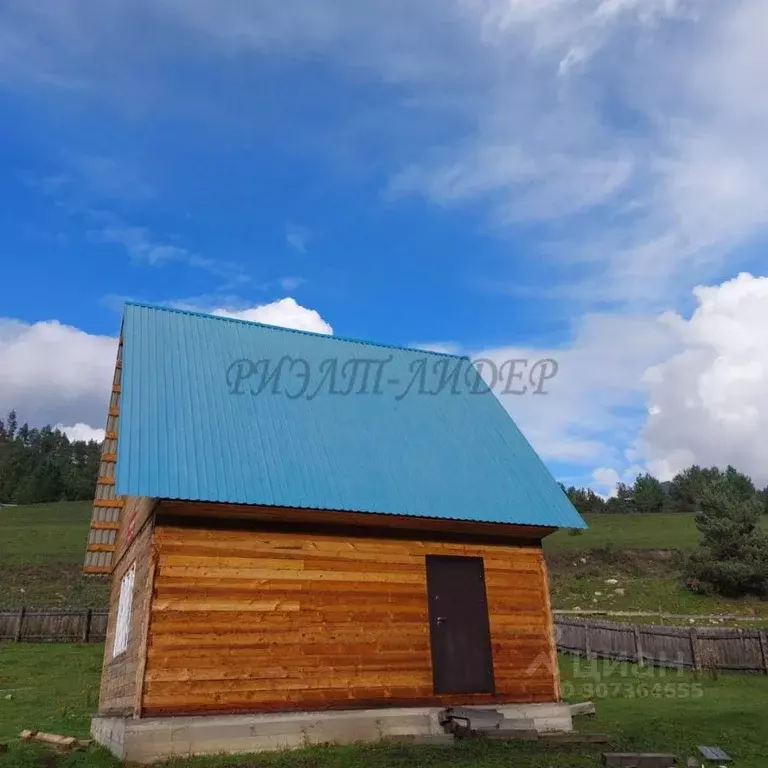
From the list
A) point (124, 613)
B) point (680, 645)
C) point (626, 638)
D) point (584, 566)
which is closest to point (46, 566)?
point (124, 613)

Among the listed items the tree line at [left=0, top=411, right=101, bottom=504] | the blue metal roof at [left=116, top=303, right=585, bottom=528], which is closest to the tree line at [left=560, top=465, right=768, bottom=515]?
the tree line at [left=0, top=411, right=101, bottom=504]

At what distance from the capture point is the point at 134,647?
12.2 metres

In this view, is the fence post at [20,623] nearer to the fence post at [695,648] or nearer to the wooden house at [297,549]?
the wooden house at [297,549]

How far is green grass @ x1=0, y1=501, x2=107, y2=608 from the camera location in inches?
1499

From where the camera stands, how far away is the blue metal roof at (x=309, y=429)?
12742mm

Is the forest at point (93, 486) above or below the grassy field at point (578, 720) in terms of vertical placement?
above

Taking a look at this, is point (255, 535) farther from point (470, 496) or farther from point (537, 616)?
point (537, 616)

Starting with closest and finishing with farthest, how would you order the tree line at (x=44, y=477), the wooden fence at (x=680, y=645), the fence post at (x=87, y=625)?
the wooden fence at (x=680, y=645) → the fence post at (x=87, y=625) → the tree line at (x=44, y=477)

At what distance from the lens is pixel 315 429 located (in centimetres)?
1517

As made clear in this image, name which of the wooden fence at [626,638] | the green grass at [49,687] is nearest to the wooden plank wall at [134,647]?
the green grass at [49,687]

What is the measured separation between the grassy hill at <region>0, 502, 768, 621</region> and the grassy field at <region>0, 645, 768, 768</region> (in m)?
12.9

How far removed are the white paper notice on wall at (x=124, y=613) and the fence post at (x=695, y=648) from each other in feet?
56.0

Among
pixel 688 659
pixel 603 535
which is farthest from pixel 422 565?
pixel 603 535

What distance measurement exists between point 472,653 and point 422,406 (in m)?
6.39
